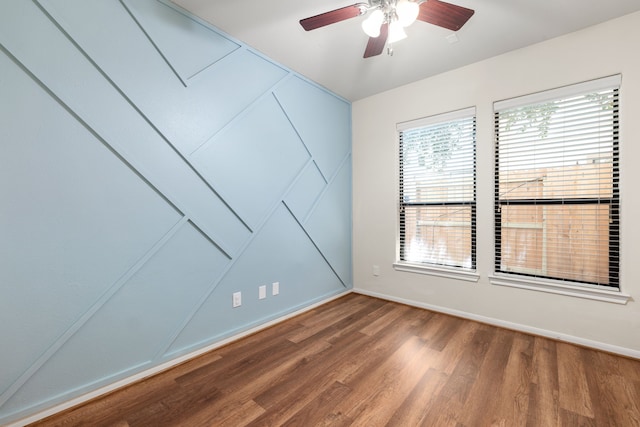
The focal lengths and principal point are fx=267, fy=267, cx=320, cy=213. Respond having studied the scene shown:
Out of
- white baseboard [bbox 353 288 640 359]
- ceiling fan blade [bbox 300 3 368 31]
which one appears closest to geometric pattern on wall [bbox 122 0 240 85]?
ceiling fan blade [bbox 300 3 368 31]

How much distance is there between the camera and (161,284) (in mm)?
1878

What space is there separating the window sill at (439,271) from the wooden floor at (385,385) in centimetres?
53

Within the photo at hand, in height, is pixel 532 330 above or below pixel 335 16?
below

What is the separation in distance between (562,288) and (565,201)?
759 millimetres

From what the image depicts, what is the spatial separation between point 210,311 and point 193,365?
0.38 metres

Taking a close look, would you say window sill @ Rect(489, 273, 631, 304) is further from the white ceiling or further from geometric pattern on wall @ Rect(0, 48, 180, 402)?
geometric pattern on wall @ Rect(0, 48, 180, 402)

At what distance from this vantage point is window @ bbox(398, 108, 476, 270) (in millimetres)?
2846

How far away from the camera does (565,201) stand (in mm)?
2336

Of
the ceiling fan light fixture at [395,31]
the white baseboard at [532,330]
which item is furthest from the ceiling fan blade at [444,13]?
the white baseboard at [532,330]

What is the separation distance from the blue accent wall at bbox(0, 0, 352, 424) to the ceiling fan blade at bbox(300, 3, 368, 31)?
2.96 feet

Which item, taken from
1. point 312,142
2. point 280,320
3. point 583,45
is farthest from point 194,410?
point 583,45

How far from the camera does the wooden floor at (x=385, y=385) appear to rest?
1471 millimetres

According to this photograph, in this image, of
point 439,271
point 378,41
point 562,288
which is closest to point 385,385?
point 439,271

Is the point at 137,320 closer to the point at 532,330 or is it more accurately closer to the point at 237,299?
the point at 237,299
